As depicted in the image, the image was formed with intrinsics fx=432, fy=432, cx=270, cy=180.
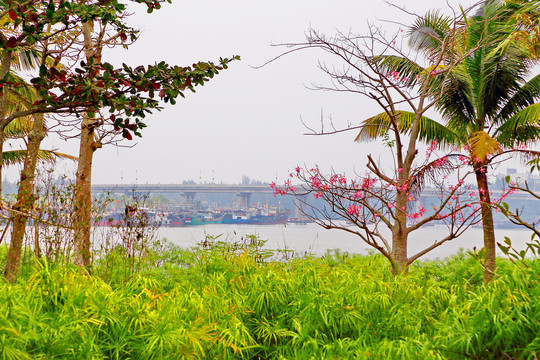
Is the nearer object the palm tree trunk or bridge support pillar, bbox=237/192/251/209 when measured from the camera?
the palm tree trunk

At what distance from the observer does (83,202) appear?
6953 mm

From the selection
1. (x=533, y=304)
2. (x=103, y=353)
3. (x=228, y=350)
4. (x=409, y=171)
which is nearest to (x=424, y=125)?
(x=409, y=171)

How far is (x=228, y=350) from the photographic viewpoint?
3.74 metres

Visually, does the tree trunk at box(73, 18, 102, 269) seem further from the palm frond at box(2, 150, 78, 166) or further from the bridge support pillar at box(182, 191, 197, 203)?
the bridge support pillar at box(182, 191, 197, 203)

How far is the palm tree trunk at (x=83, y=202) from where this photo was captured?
6375mm

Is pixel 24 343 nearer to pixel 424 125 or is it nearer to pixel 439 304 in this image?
pixel 439 304

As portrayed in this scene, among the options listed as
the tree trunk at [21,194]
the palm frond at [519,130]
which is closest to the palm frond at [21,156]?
the tree trunk at [21,194]

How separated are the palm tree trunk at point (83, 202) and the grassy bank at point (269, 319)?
210 cm

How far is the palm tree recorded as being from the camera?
884 cm

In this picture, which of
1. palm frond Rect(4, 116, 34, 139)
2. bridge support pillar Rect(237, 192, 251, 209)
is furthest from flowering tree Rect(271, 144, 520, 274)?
bridge support pillar Rect(237, 192, 251, 209)

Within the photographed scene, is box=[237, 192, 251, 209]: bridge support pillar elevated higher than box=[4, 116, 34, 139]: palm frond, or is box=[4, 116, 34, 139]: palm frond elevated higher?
box=[4, 116, 34, 139]: palm frond

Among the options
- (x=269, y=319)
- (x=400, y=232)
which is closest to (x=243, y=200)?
(x=400, y=232)

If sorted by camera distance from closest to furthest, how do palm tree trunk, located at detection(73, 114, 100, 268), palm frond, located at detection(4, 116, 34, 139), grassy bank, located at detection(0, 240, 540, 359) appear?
grassy bank, located at detection(0, 240, 540, 359)
palm tree trunk, located at detection(73, 114, 100, 268)
palm frond, located at detection(4, 116, 34, 139)

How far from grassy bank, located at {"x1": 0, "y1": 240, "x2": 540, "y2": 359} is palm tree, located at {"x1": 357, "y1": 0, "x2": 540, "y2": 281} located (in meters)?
4.99
